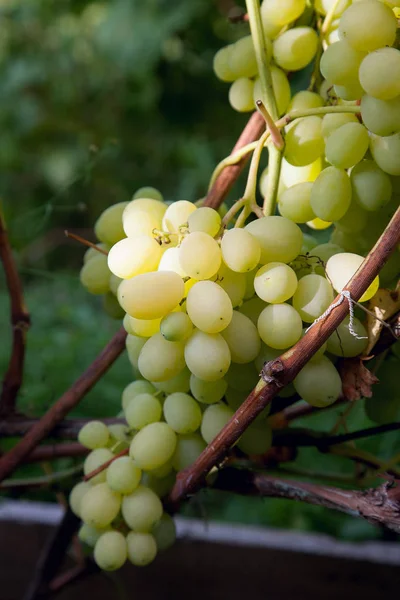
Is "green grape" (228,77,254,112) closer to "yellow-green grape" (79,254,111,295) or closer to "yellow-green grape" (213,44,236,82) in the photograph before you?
"yellow-green grape" (213,44,236,82)

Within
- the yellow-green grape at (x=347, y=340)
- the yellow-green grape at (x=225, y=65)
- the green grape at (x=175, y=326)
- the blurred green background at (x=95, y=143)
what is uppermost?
the yellow-green grape at (x=225, y=65)

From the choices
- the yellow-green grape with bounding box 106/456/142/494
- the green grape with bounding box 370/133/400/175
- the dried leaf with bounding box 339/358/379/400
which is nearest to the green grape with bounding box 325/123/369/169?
the green grape with bounding box 370/133/400/175

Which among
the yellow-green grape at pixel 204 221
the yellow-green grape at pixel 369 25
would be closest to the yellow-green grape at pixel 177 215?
the yellow-green grape at pixel 204 221

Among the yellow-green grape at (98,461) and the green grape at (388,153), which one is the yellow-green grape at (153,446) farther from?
the green grape at (388,153)

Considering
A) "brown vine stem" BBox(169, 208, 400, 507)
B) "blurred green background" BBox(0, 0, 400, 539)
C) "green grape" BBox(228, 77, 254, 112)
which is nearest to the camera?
"brown vine stem" BBox(169, 208, 400, 507)

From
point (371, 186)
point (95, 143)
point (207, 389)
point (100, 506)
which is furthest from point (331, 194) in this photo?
point (95, 143)
